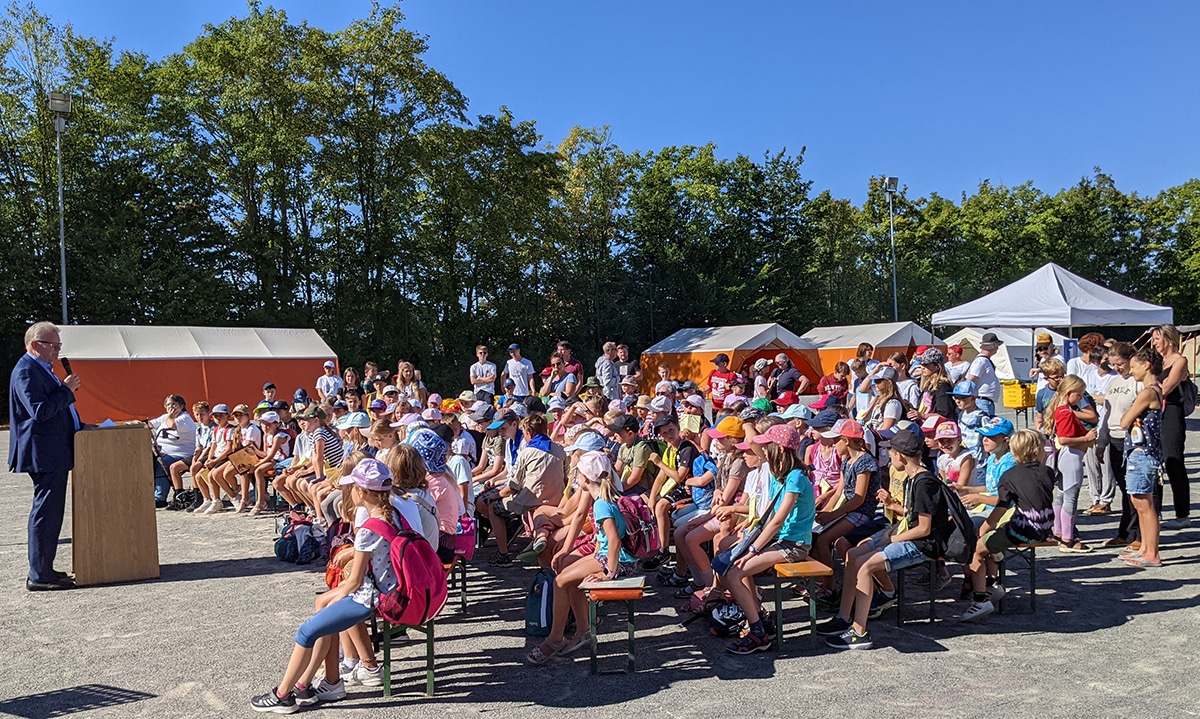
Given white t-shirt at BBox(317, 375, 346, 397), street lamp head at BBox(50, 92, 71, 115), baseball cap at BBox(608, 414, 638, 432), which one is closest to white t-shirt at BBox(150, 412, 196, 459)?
white t-shirt at BBox(317, 375, 346, 397)

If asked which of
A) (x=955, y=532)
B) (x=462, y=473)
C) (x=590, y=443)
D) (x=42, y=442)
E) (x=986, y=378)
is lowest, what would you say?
(x=955, y=532)

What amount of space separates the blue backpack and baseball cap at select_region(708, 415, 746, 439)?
6.12 ft

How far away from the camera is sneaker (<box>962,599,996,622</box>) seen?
6055mm

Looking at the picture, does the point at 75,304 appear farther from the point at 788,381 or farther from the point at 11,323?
the point at 788,381

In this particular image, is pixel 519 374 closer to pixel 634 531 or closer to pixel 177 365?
pixel 177 365

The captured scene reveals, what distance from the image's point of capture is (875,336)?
2934 cm

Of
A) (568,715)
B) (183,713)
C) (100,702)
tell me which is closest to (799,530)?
(568,715)

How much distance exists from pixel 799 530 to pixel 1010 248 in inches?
1896

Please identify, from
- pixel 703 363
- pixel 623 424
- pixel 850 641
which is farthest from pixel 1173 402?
pixel 703 363

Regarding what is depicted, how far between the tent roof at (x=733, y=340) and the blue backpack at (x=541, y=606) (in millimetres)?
21259

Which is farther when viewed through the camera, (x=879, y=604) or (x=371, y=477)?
(x=879, y=604)

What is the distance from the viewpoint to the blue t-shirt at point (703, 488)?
23.7 ft

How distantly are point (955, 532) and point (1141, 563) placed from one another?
109 inches

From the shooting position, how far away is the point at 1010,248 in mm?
48531
